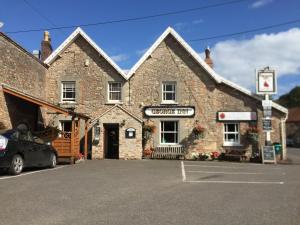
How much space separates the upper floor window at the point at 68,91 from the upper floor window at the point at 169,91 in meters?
5.91

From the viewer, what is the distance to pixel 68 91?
982 inches

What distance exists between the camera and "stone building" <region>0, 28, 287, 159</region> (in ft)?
78.9

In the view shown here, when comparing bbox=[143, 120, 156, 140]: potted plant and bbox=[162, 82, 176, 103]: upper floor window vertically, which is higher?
bbox=[162, 82, 176, 103]: upper floor window

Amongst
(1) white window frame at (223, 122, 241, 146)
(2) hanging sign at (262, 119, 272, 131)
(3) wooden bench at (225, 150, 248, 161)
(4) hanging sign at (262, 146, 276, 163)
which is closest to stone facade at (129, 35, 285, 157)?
(1) white window frame at (223, 122, 241, 146)

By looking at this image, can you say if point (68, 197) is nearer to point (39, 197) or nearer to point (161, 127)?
point (39, 197)

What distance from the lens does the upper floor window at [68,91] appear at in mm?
24844

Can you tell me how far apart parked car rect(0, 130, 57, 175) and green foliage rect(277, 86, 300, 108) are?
2916 inches

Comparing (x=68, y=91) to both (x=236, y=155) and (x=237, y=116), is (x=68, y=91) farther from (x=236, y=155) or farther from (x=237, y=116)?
(x=236, y=155)

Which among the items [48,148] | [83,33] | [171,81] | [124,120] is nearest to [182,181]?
[48,148]

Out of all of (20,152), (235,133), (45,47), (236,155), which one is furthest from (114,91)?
(20,152)

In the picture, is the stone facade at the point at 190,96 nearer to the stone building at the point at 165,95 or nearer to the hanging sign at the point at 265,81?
the stone building at the point at 165,95

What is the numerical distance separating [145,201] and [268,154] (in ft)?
50.0

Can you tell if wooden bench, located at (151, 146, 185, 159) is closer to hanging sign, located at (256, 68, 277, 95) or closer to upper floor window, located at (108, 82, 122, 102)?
upper floor window, located at (108, 82, 122, 102)

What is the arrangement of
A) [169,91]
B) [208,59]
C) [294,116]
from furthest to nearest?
[294,116] → [208,59] → [169,91]
